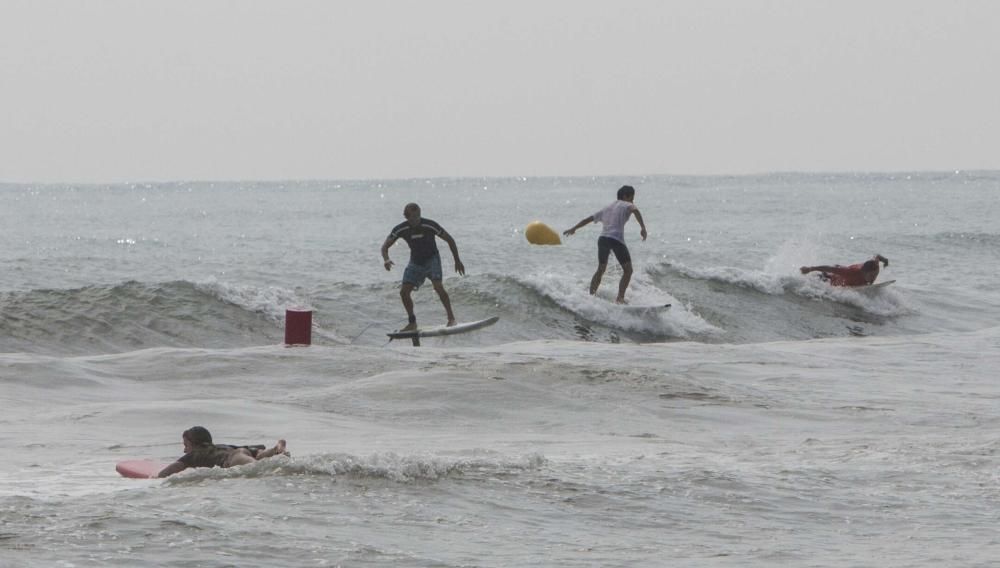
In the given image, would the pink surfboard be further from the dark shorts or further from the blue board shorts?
the dark shorts

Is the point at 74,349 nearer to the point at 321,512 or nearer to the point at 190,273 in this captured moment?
the point at 321,512

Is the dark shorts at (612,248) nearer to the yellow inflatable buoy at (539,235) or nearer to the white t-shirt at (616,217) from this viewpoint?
the white t-shirt at (616,217)

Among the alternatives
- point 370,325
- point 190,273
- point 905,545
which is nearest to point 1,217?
point 190,273

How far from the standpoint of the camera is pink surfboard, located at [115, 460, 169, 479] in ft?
28.5

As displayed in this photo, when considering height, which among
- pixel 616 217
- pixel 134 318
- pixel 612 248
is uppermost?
pixel 616 217

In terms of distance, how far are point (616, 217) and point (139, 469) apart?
1158 cm

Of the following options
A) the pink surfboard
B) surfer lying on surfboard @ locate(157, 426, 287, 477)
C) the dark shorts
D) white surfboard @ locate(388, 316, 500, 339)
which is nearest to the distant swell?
white surfboard @ locate(388, 316, 500, 339)

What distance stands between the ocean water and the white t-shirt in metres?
1.84

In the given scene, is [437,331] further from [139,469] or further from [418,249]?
[139,469]

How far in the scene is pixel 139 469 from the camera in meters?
8.78

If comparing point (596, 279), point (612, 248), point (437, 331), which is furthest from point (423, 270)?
point (596, 279)

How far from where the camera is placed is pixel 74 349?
1842cm

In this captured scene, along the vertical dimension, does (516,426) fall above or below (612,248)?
below

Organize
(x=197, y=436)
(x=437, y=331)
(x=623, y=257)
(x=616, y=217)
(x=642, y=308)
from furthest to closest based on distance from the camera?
(x=642, y=308) < (x=623, y=257) < (x=616, y=217) < (x=437, y=331) < (x=197, y=436)
